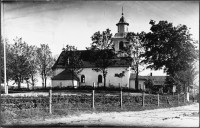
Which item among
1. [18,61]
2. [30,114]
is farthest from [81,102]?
[18,61]

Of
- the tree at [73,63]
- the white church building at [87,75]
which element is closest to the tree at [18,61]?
the white church building at [87,75]

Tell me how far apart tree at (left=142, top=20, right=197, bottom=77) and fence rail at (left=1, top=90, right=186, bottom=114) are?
2.75 meters

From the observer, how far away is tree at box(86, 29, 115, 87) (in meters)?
11.3

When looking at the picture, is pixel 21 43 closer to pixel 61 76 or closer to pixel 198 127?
pixel 61 76

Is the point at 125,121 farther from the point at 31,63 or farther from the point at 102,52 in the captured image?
the point at 31,63

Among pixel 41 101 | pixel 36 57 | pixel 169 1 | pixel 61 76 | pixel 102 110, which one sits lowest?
pixel 102 110

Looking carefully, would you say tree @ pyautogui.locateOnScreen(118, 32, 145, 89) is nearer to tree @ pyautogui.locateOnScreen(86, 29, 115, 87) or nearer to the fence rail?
tree @ pyautogui.locateOnScreen(86, 29, 115, 87)

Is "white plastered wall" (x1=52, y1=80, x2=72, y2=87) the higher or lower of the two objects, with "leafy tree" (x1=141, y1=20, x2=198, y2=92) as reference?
lower

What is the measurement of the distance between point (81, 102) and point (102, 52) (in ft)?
9.44

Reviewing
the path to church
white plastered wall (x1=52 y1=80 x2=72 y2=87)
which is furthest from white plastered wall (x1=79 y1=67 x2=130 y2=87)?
the path to church

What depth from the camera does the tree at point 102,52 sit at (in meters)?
11.3

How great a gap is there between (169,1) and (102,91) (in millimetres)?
7914

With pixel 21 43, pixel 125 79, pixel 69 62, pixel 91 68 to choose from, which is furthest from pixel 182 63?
pixel 21 43

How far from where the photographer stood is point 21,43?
35.2 ft
